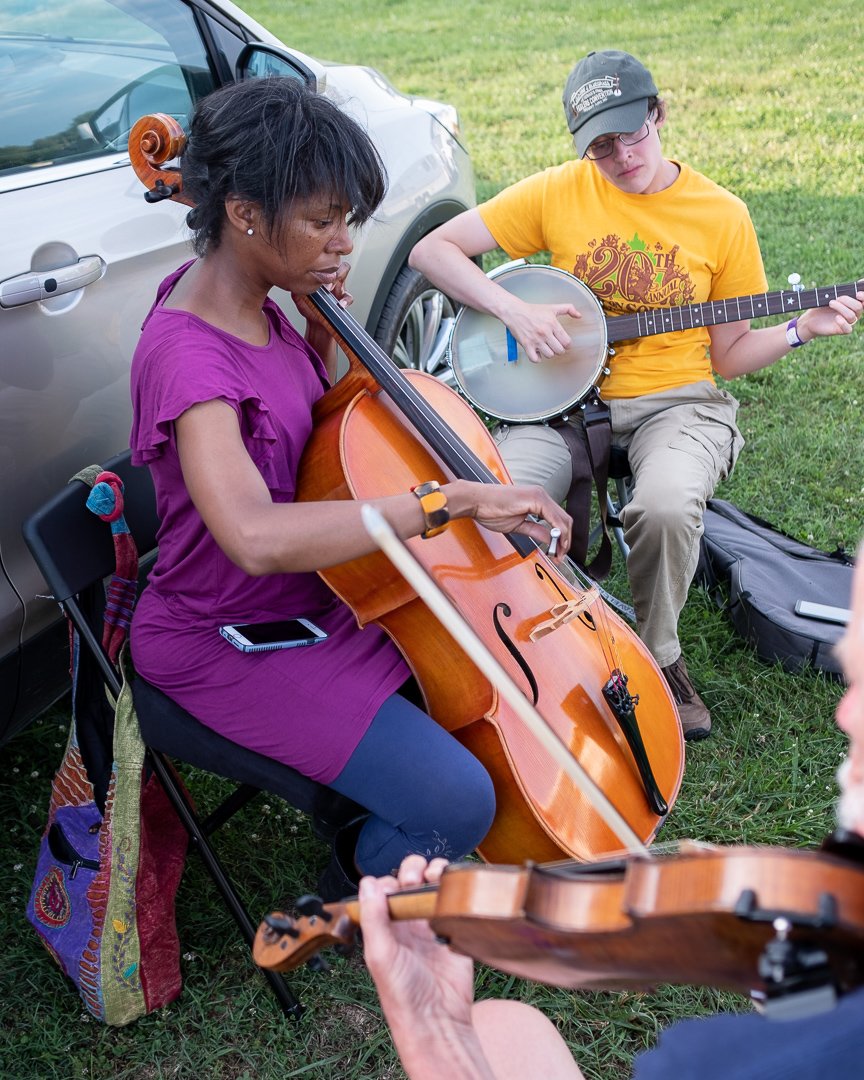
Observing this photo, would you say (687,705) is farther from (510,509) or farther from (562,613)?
(510,509)

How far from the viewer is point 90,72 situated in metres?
2.73

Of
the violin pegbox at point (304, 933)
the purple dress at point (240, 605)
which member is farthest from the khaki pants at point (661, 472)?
the violin pegbox at point (304, 933)

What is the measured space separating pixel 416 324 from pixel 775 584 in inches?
61.5

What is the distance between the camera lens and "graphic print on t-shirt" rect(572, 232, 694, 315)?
2797mm

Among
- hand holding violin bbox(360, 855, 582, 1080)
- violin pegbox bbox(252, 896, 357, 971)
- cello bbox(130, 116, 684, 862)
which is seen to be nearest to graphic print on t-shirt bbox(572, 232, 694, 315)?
cello bbox(130, 116, 684, 862)

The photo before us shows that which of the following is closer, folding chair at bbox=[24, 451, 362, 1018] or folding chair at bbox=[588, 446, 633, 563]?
folding chair at bbox=[24, 451, 362, 1018]

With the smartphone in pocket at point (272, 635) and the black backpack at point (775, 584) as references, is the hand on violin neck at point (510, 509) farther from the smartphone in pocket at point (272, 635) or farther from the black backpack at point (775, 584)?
the black backpack at point (775, 584)

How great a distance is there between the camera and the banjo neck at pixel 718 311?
104 inches

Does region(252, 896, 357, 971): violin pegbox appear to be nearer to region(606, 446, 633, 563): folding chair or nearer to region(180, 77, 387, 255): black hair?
region(180, 77, 387, 255): black hair

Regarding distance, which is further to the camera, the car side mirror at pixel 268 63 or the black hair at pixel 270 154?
the car side mirror at pixel 268 63

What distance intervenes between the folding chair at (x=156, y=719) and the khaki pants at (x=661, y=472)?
1.05 m

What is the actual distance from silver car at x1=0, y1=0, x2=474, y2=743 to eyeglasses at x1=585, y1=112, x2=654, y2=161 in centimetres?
78

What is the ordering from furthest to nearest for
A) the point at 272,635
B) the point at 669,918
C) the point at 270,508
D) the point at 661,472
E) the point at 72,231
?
the point at 661,472 < the point at 72,231 < the point at 272,635 < the point at 270,508 < the point at 669,918

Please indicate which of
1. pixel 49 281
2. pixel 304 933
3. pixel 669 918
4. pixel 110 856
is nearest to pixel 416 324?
pixel 49 281
